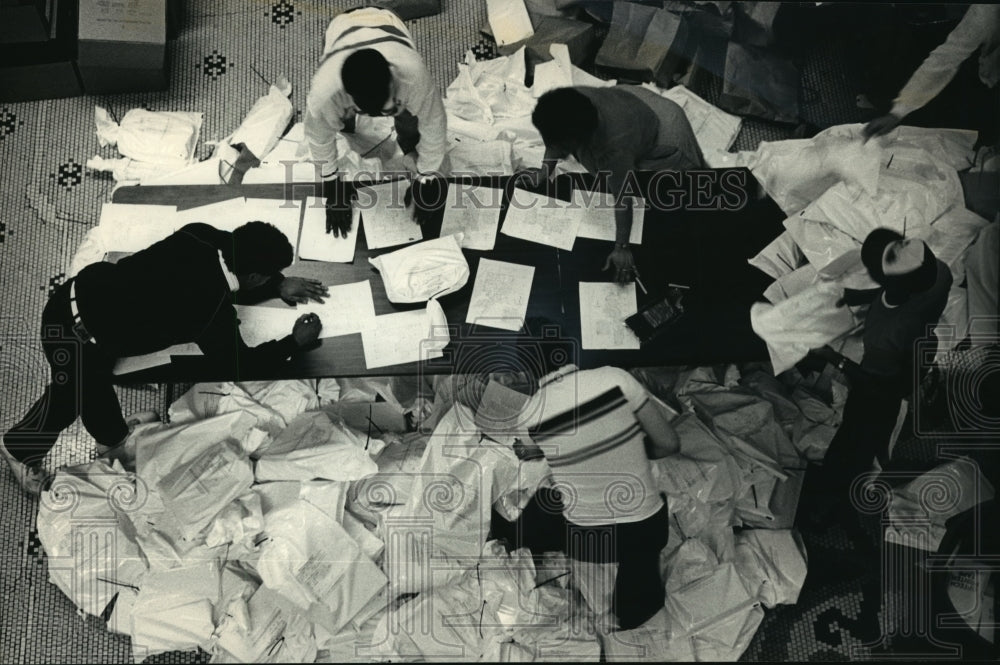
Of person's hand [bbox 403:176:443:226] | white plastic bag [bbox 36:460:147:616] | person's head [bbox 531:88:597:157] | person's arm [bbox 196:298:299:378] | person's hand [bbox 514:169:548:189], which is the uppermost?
person's head [bbox 531:88:597:157]

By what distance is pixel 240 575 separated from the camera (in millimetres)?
2590

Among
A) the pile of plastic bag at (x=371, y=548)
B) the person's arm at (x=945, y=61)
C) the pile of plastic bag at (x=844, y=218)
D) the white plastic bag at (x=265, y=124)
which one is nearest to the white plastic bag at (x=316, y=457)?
the pile of plastic bag at (x=371, y=548)

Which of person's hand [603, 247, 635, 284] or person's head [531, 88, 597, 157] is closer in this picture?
person's head [531, 88, 597, 157]

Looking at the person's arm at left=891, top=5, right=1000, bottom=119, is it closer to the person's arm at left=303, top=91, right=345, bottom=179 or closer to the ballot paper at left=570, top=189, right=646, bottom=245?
the ballot paper at left=570, top=189, right=646, bottom=245

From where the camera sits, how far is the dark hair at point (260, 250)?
224 centimetres

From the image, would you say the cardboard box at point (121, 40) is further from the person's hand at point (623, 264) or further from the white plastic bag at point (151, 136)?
the person's hand at point (623, 264)

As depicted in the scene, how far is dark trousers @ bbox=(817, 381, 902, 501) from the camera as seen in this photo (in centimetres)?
254

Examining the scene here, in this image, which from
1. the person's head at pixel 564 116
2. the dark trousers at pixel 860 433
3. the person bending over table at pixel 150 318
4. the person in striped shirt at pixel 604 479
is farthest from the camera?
the dark trousers at pixel 860 433

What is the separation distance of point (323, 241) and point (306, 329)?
1.05ft

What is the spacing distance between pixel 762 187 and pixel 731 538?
3.94 ft

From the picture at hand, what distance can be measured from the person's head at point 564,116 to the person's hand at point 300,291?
0.82 meters

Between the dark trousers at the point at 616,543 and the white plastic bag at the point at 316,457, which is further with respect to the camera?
the white plastic bag at the point at 316,457

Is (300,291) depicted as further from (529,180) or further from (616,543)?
(616,543)

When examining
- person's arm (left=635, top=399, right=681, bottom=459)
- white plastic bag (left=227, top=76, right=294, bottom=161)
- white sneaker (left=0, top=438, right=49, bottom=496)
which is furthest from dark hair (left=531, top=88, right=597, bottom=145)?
white sneaker (left=0, top=438, right=49, bottom=496)
